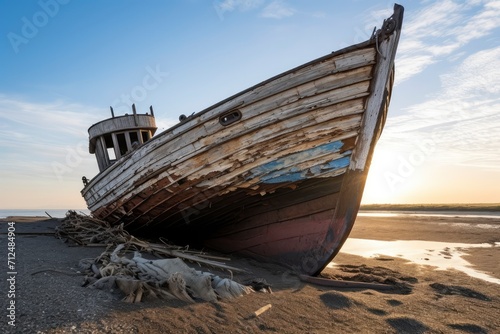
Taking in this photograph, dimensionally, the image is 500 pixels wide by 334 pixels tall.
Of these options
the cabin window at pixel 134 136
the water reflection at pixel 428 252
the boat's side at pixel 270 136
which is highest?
the cabin window at pixel 134 136

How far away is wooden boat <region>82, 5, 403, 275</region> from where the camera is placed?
15.4 feet

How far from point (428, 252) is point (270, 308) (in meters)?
6.89

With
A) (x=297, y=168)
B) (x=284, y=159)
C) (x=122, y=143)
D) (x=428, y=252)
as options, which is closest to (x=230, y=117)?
(x=284, y=159)

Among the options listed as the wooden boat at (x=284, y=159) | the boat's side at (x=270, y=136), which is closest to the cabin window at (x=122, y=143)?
Result: the wooden boat at (x=284, y=159)

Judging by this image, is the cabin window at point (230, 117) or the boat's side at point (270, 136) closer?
the boat's side at point (270, 136)

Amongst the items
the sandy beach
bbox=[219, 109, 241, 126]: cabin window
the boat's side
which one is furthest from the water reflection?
bbox=[219, 109, 241, 126]: cabin window

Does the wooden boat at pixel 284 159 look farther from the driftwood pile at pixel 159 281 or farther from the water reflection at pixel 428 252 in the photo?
the water reflection at pixel 428 252

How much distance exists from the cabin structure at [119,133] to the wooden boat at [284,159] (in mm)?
2505

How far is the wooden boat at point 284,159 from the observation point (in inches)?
185

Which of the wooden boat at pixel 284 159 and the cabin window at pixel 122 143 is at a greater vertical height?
the cabin window at pixel 122 143

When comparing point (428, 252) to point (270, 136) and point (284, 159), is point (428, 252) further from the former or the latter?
point (270, 136)

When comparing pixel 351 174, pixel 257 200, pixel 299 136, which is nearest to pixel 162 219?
pixel 257 200

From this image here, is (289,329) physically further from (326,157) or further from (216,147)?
(216,147)

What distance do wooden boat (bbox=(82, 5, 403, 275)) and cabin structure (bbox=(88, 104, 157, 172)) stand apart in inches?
98.6
